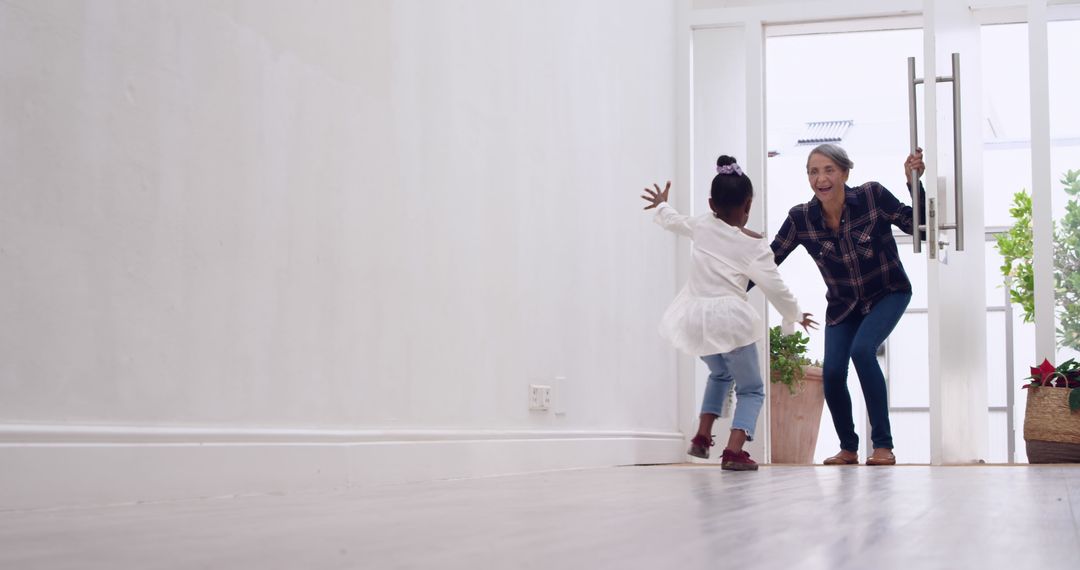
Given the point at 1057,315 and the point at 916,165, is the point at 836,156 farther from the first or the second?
the point at 1057,315

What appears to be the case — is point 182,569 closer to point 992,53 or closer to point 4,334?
point 4,334

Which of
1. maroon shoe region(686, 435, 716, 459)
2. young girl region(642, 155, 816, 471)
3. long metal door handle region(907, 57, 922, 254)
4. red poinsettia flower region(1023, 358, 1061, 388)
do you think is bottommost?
maroon shoe region(686, 435, 716, 459)

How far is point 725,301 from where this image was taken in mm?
3488

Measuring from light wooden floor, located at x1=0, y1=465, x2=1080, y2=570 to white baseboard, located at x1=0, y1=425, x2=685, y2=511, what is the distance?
46 mm

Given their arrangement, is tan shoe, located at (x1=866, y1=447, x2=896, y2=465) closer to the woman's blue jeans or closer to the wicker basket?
the woman's blue jeans

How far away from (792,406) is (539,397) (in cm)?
254

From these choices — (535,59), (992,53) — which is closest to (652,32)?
(535,59)

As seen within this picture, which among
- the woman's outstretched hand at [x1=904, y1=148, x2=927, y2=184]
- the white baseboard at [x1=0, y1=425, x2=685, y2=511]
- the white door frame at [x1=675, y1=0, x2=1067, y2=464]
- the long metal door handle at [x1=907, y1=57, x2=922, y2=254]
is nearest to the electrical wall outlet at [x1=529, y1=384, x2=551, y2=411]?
the white baseboard at [x1=0, y1=425, x2=685, y2=511]

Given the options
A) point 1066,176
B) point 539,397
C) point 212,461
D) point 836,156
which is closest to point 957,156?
point 836,156

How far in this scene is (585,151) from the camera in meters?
3.86

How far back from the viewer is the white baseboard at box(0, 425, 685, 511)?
1.42 metres

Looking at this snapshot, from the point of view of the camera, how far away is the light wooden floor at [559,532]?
3.10ft

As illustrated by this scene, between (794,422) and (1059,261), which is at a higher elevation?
(1059,261)

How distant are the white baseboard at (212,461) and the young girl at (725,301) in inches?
31.6
